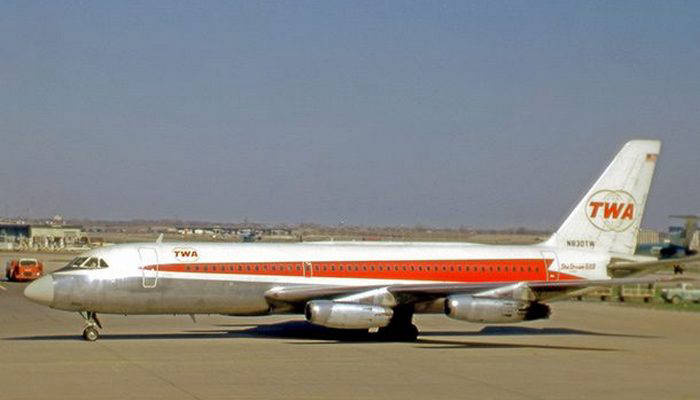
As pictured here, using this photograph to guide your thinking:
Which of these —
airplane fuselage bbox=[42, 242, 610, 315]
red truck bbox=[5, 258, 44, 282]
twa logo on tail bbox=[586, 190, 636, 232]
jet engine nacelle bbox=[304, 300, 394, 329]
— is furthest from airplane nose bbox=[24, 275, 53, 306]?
red truck bbox=[5, 258, 44, 282]

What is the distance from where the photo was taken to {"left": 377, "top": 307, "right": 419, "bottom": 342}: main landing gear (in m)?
36.8

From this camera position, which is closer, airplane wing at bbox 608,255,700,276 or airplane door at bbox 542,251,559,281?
airplane wing at bbox 608,255,700,276

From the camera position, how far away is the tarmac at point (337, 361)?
936 inches

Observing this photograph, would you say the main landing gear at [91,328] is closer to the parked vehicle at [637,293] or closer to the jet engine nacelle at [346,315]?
the jet engine nacelle at [346,315]

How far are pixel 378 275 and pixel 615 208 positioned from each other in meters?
9.23

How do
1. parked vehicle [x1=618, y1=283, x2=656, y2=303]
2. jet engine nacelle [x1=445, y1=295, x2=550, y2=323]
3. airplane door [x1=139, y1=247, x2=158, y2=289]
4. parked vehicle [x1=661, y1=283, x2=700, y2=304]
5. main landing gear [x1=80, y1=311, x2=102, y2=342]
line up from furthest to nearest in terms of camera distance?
parked vehicle [x1=618, y1=283, x2=656, y2=303] < parked vehicle [x1=661, y1=283, x2=700, y2=304] < main landing gear [x1=80, y1=311, x2=102, y2=342] < airplane door [x1=139, y1=247, x2=158, y2=289] < jet engine nacelle [x1=445, y1=295, x2=550, y2=323]

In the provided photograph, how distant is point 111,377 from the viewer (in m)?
25.6

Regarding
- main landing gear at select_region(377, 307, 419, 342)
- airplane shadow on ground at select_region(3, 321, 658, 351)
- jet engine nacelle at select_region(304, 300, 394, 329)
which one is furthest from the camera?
main landing gear at select_region(377, 307, 419, 342)

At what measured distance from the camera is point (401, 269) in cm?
3778

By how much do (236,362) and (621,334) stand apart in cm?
1703

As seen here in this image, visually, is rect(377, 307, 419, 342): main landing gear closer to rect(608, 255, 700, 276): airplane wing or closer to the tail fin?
the tail fin

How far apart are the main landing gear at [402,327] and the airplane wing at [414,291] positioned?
2.03ft

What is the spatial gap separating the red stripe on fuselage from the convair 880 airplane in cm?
3

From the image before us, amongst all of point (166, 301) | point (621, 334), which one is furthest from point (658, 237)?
point (166, 301)
